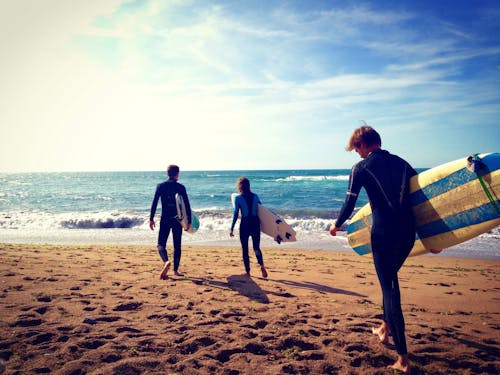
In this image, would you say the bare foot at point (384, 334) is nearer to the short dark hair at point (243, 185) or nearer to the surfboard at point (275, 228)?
the short dark hair at point (243, 185)

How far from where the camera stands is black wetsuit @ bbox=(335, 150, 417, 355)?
9.16 ft

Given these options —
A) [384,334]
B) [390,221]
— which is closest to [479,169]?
[390,221]

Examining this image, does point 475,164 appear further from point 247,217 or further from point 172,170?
point 172,170

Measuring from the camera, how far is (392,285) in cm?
284

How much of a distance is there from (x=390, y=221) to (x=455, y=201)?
3.29ft

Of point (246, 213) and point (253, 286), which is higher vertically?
point (246, 213)

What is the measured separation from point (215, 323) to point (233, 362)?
891mm

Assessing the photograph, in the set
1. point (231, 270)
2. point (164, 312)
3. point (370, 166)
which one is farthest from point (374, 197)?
point (231, 270)

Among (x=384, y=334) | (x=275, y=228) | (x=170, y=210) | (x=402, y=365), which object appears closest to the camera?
(x=402, y=365)

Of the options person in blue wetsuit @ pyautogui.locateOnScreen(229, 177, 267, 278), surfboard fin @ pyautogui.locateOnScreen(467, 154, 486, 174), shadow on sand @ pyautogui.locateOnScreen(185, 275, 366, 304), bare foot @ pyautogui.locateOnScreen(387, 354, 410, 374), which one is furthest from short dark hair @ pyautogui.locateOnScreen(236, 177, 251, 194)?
bare foot @ pyautogui.locateOnScreen(387, 354, 410, 374)

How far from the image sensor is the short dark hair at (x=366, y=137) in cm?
296

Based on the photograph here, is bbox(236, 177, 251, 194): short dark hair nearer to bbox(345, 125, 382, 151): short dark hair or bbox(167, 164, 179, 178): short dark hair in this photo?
bbox(167, 164, 179, 178): short dark hair

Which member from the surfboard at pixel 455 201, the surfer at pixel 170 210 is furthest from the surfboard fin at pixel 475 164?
the surfer at pixel 170 210

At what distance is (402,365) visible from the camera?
2.73m
